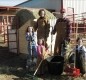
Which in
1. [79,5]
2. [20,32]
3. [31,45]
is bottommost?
[31,45]

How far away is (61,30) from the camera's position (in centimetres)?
1042

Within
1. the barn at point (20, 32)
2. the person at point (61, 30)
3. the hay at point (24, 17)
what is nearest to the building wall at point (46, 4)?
the hay at point (24, 17)

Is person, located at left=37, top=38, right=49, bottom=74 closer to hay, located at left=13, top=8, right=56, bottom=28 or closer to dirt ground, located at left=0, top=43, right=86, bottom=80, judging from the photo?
dirt ground, located at left=0, top=43, right=86, bottom=80

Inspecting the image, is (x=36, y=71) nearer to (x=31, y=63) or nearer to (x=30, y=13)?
(x=31, y=63)

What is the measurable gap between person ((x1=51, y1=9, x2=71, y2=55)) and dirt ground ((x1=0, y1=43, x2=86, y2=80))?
1.12 metres

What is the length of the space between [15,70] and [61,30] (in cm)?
177

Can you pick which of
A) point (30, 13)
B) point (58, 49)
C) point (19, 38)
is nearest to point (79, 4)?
point (30, 13)

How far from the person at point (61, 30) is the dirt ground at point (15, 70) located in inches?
44.2

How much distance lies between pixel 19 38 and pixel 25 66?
2.14m

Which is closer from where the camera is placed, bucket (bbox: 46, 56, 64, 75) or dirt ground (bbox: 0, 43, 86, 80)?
dirt ground (bbox: 0, 43, 86, 80)

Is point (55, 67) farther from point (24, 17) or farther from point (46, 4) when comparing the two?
point (46, 4)

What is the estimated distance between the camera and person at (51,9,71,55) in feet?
33.5

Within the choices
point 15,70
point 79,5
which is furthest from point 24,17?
point 79,5

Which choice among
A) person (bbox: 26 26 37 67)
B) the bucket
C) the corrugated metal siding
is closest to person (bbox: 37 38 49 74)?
the bucket
